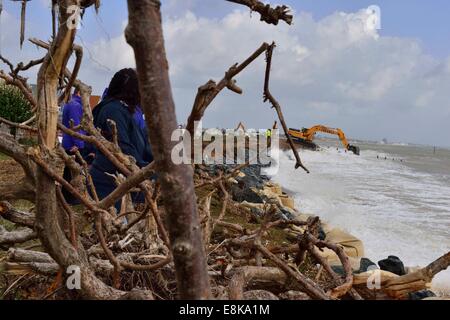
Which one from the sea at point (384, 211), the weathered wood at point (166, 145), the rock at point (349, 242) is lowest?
the sea at point (384, 211)

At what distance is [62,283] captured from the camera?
6.03 feet

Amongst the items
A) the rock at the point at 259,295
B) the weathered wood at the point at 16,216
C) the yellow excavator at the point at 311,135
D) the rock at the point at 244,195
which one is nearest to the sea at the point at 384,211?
the rock at the point at 244,195

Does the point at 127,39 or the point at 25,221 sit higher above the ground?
the point at 127,39

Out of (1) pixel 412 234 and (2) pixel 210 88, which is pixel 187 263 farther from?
(1) pixel 412 234

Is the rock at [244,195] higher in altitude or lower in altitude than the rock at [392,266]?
higher

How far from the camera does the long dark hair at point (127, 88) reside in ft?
12.3

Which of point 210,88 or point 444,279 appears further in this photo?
point 444,279

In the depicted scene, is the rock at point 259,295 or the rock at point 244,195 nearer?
the rock at point 259,295

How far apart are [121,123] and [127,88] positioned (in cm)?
30

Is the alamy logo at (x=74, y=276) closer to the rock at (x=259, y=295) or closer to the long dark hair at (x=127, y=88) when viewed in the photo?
the rock at (x=259, y=295)
